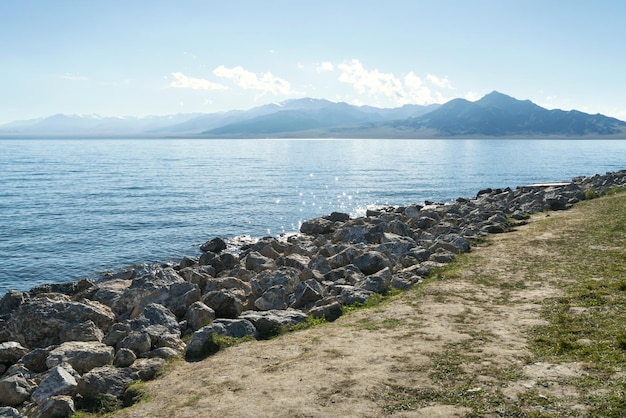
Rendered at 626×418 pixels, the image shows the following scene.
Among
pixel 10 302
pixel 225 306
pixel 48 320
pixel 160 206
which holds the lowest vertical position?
pixel 10 302

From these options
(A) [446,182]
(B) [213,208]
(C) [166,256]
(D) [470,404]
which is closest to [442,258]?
(D) [470,404]

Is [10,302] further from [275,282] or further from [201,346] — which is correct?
[201,346]

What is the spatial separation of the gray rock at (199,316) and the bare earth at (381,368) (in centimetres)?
278

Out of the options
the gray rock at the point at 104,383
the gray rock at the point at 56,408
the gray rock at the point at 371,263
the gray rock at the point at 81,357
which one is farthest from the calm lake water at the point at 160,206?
the gray rock at the point at 56,408

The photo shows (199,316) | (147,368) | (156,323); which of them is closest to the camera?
(147,368)

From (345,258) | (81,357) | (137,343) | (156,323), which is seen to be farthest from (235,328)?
A: (345,258)

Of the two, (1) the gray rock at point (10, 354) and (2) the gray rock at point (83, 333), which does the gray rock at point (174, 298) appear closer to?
(2) the gray rock at point (83, 333)

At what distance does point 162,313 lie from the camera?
53.7 ft

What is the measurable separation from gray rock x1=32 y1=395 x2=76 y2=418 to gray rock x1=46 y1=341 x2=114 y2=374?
2365 millimetres

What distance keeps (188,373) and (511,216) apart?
2624cm

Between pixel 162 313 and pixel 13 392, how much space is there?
4949 millimetres

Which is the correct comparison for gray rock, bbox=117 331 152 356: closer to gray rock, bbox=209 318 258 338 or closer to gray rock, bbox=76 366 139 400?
gray rock, bbox=76 366 139 400

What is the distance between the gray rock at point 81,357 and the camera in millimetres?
13203

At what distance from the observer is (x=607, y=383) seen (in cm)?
959
